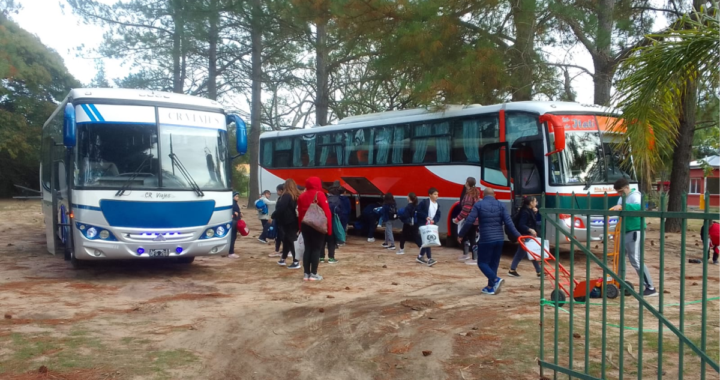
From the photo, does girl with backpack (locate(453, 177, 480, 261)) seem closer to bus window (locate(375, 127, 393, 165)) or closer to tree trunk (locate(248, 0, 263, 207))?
bus window (locate(375, 127, 393, 165))

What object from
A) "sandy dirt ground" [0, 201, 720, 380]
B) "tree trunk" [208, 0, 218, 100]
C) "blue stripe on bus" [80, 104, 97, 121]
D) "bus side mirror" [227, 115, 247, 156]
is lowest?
"sandy dirt ground" [0, 201, 720, 380]

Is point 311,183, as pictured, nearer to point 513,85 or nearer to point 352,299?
point 352,299

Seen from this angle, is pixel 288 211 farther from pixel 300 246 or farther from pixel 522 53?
pixel 522 53

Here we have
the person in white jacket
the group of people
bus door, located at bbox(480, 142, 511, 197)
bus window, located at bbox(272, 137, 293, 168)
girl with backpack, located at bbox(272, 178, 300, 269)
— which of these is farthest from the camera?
bus window, located at bbox(272, 137, 293, 168)

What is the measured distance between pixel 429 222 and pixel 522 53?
6.01 m

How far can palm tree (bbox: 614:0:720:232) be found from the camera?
6.72 metres

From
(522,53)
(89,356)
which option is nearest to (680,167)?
(522,53)

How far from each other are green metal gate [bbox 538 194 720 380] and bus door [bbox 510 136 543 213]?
433 centimetres

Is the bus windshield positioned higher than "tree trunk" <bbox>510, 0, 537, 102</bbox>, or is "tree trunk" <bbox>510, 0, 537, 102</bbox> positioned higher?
"tree trunk" <bbox>510, 0, 537, 102</bbox>

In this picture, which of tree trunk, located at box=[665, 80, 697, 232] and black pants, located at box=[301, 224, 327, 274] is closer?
black pants, located at box=[301, 224, 327, 274]

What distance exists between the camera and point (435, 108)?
52.4 ft

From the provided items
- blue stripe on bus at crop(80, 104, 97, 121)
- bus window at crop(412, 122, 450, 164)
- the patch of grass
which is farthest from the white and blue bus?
bus window at crop(412, 122, 450, 164)

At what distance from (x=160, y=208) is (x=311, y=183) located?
2459mm

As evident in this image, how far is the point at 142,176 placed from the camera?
34.0 feet
